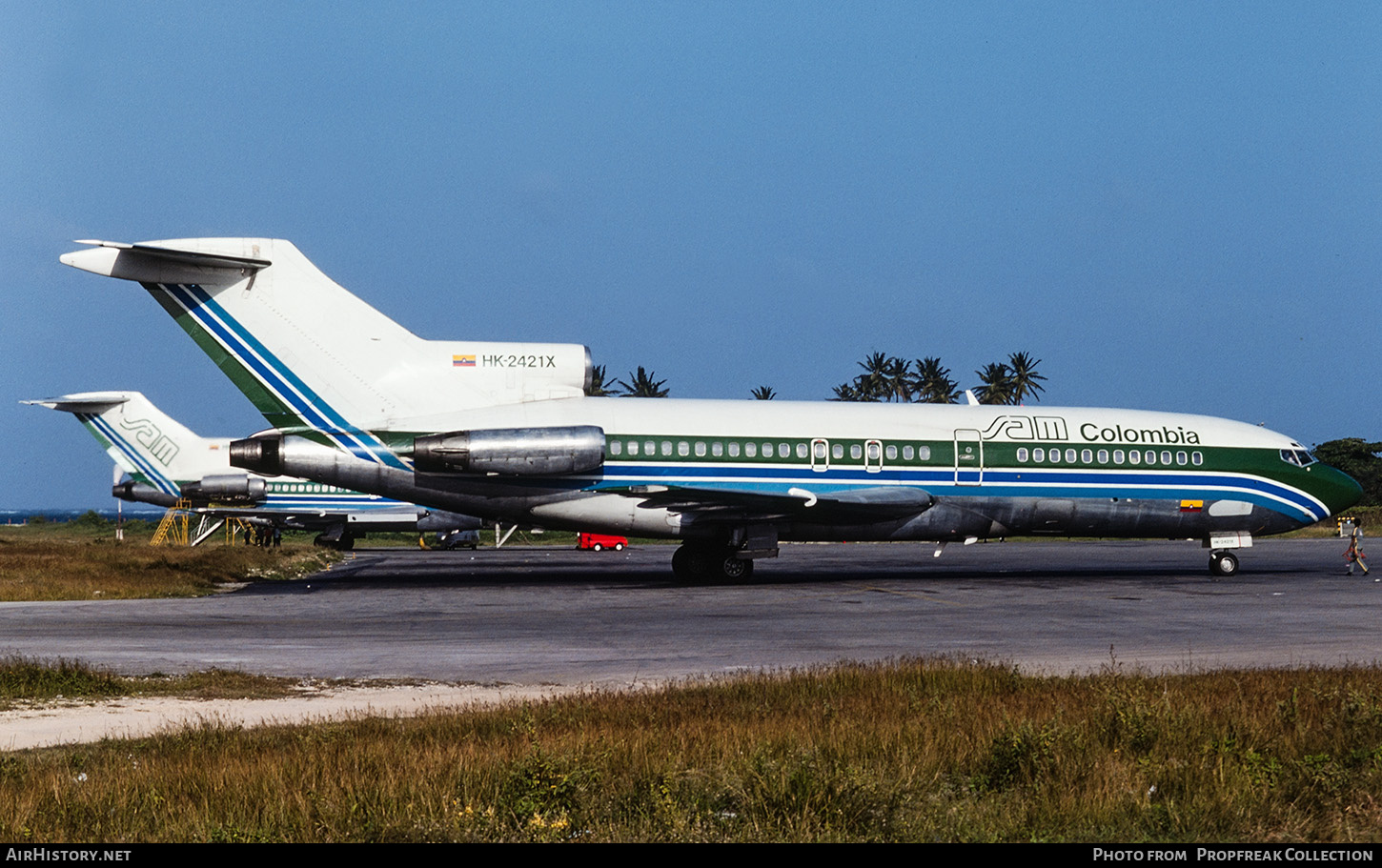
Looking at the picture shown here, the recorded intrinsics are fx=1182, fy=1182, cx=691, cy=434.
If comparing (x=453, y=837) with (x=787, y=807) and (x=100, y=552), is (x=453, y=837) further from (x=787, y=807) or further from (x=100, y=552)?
(x=100, y=552)

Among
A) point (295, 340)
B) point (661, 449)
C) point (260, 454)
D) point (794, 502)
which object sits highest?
point (295, 340)

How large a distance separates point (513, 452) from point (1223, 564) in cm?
1752

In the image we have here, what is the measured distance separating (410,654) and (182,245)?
44.4 ft

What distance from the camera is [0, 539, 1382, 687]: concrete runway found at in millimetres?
13523

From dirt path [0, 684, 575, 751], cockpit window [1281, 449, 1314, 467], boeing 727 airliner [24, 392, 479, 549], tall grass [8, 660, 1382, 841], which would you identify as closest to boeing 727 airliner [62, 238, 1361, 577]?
cockpit window [1281, 449, 1314, 467]

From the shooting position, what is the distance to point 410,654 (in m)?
14.2

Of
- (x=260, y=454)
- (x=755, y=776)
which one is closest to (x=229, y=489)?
(x=260, y=454)

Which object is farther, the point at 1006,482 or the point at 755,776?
the point at 1006,482

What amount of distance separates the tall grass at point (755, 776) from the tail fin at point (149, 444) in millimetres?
44231

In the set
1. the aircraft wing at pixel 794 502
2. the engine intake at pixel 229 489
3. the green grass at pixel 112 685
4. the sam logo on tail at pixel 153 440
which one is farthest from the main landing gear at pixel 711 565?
the sam logo on tail at pixel 153 440

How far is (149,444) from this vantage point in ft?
163

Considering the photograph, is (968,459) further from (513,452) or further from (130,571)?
(130,571)

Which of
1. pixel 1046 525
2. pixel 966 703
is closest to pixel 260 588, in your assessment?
pixel 1046 525

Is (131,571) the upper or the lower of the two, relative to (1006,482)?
lower
